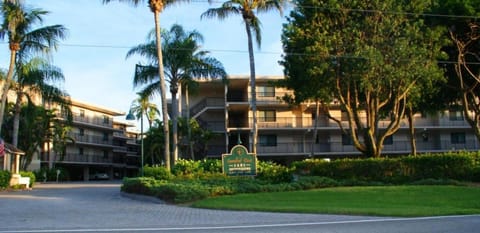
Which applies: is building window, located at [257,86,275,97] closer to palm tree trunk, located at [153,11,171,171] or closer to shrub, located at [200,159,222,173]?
shrub, located at [200,159,222,173]

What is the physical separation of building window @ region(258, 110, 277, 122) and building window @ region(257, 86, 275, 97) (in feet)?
5.73

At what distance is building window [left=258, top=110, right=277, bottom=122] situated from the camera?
5108 centimetres

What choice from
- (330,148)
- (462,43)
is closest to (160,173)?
(462,43)

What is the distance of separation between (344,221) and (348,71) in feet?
43.3

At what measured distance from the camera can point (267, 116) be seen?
51.3m

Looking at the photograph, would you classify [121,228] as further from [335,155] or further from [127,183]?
[335,155]

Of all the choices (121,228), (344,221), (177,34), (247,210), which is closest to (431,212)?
(344,221)

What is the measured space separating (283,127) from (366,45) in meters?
27.1

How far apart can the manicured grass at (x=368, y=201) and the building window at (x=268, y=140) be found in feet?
98.8

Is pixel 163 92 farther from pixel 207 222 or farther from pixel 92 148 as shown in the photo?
pixel 92 148

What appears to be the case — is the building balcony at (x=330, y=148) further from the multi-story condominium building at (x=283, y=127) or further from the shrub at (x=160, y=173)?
the shrub at (x=160, y=173)

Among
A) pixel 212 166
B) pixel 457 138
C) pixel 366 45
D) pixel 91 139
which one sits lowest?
pixel 212 166

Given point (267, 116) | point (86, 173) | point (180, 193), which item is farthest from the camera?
point (86, 173)

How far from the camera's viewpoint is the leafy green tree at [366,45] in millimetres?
23953
